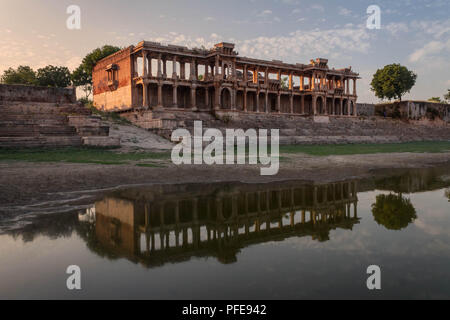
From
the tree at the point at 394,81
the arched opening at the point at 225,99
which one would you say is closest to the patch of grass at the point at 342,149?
the arched opening at the point at 225,99

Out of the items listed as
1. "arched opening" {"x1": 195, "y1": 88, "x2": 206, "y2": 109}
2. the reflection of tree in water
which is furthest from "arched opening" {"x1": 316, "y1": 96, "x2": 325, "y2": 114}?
the reflection of tree in water

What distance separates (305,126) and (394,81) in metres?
38.2

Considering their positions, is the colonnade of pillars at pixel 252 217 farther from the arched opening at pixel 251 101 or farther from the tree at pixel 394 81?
the tree at pixel 394 81

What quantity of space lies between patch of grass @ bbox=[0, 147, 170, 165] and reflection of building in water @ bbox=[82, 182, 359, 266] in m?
6.51

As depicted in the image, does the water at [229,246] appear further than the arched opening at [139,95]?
No

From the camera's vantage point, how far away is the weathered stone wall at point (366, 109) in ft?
220

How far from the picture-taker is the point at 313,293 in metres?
4.24

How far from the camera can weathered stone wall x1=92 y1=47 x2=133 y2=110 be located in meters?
44.1

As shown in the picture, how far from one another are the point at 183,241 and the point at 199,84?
1619 inches

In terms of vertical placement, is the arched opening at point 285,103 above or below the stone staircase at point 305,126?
above

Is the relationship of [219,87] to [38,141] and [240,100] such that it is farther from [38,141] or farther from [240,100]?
[38,141]

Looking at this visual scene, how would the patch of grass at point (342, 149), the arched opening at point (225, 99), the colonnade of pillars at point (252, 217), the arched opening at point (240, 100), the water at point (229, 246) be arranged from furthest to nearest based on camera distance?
the arched opening at point (240, 100) → the arched opening at point (225, 99) → the patch of grass at point (342, 149) → the colonnade of pillars at point (252, 217) → the water at point (229, 246)

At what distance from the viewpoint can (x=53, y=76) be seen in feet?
202

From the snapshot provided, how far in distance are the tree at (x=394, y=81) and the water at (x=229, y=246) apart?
229ft
